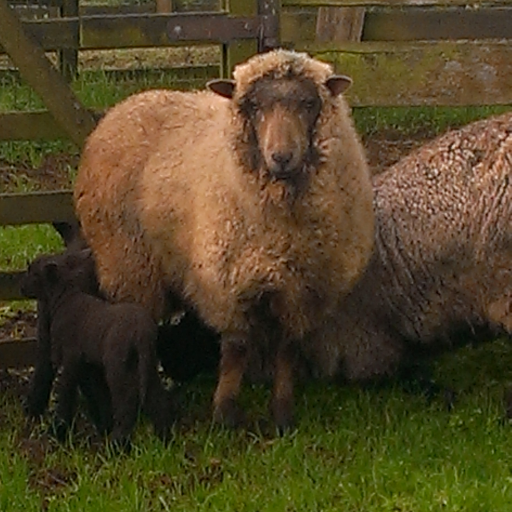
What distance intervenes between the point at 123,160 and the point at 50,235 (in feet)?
6.56

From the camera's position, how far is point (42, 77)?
6.28 metres

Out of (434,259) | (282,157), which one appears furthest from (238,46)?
(434,259)

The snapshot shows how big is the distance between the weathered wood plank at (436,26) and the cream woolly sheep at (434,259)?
693 millimetres

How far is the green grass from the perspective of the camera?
520 cm

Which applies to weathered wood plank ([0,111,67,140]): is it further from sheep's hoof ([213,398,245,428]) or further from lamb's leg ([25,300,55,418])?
sheep's hoof ([213,398,245,428])

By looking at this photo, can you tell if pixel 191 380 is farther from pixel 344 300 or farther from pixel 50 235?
pixel 50 235

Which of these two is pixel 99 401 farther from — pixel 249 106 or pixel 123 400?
pixel 249 106

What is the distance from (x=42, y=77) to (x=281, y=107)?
1.33 meters

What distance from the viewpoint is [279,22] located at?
635 centimetres

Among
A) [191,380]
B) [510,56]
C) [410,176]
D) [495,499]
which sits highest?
[510,56]

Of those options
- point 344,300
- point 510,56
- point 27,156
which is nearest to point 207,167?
point 344,300

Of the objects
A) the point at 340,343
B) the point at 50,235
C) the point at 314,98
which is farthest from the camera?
the point at 50,235

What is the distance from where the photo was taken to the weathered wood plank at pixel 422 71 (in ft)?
21.9

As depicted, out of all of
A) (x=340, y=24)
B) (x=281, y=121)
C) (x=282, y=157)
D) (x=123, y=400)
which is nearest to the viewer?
(x=282, y=157)
